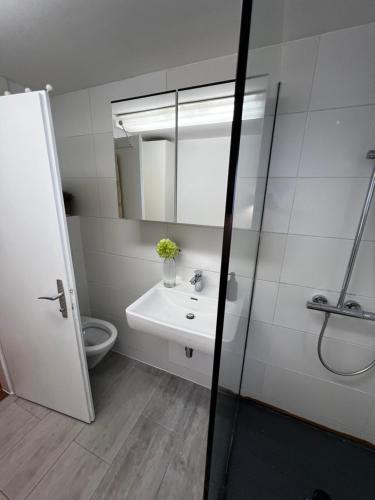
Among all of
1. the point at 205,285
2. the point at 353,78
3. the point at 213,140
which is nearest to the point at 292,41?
the point at 353,78

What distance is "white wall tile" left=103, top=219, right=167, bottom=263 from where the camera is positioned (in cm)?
150

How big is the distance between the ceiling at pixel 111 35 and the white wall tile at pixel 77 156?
1.31 ft

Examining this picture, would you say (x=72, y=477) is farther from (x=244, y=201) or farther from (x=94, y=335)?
(x=244, y=201)

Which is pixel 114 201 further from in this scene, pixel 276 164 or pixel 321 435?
A: pixel 321 435

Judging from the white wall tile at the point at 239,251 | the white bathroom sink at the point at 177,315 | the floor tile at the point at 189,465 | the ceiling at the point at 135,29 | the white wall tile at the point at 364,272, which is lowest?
the floor tile at the point at 189,465

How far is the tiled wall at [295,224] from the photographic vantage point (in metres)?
0.92

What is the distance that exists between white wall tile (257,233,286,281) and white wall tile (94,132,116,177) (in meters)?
1.18

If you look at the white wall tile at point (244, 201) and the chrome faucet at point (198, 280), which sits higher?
the white wall tile at point (244, 201)

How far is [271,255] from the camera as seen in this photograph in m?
1.19

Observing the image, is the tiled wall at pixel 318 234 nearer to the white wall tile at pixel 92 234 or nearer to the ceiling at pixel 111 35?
the ceiling at pixel 111 35

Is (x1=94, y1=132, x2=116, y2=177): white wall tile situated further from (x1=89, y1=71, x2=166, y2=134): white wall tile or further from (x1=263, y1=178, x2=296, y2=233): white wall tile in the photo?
(x1=263, y1=178, x2=296, y2=233): white wall tile

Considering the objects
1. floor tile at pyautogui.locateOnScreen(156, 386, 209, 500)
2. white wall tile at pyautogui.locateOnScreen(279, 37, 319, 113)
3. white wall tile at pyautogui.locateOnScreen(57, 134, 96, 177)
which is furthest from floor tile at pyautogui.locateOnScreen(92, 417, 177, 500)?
white wall tile at pyautogui.locateOnScreen(279, 37, 319, 113)

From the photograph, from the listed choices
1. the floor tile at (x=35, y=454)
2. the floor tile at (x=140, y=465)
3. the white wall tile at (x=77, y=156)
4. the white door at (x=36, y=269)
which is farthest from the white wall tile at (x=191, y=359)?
the white wall tile at (x=77, y=156)

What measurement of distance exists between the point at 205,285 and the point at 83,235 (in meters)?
1.20
